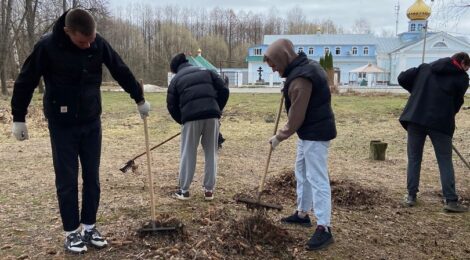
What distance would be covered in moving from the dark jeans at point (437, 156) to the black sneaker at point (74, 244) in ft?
12.3

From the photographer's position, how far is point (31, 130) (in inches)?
470

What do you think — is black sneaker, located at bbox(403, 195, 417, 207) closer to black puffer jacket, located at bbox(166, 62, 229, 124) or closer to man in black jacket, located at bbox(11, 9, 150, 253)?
black puffer jacket, located at bbox(166, 62, 229, 124)

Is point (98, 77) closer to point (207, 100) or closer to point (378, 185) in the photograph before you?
point (207, 100)

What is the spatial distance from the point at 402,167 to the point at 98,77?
18.6 ft

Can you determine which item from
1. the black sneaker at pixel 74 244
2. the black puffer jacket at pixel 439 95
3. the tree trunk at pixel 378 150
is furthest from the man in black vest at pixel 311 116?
the tree trunk at pixel 378 150

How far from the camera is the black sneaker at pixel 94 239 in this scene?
12.5 ft

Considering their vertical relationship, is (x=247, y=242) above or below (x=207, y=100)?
below

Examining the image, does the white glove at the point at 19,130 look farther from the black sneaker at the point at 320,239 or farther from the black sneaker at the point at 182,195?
the black sneaker at the point at 320,239

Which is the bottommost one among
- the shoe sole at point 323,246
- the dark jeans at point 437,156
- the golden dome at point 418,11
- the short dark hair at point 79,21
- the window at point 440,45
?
the shoe sole at point 323,246

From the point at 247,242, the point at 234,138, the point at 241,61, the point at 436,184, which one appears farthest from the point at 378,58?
the point at 247,242

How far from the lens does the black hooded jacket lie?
3.35m

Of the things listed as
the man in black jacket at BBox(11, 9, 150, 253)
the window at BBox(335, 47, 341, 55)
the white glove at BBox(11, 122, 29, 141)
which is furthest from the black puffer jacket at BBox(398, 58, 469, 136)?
the window at BBox(335, 47, 341, 55)

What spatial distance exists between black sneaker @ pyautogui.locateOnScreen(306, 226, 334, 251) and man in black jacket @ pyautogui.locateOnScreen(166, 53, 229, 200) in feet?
5.64

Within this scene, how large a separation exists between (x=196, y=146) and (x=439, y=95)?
2.80 meters
